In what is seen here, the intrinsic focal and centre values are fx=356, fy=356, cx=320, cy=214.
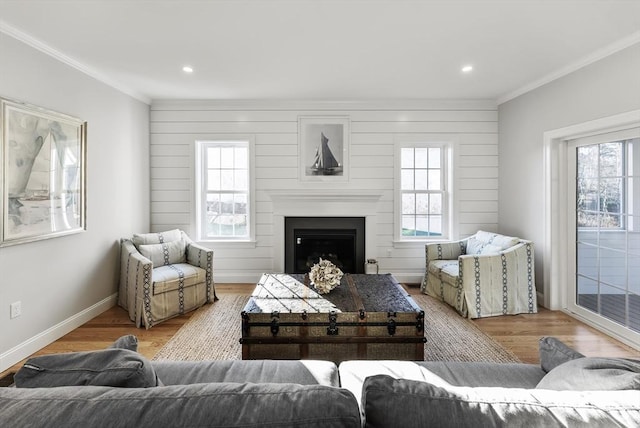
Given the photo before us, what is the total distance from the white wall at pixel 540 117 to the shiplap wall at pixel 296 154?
28cm

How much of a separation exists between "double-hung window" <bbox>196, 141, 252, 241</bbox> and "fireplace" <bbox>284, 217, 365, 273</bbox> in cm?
67

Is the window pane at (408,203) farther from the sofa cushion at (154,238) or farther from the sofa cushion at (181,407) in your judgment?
the sofa cushion at (181,407)

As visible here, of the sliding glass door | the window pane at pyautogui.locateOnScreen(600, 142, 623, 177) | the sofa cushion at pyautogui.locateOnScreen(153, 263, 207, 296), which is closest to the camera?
the sliding glass door

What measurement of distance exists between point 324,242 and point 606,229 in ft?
10.2

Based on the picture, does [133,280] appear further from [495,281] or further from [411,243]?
[495,281]

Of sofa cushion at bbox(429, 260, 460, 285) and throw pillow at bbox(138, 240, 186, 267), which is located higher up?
throw pillow at bbox(138, 240, 186, 267)

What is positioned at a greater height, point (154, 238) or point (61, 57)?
point (61, 57)

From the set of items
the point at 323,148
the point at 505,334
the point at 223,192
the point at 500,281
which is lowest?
the point at 505,334

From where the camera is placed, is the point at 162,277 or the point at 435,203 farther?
the point at 435,203

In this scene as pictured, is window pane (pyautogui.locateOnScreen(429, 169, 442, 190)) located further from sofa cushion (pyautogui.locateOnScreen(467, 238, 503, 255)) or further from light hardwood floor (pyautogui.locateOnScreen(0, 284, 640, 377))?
light hardwood floor (pyautogui.locateOnScreen(0, 284, 640, 377))

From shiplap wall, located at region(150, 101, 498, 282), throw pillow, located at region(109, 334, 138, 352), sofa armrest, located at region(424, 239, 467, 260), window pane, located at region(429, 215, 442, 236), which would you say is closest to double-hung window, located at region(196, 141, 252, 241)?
shiplap wall, located at region(150, 101, 498, 282)

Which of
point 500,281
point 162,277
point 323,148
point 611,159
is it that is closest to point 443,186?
point 500,281

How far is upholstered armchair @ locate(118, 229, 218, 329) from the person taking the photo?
11.5ft

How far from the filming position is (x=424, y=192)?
16.6ft
